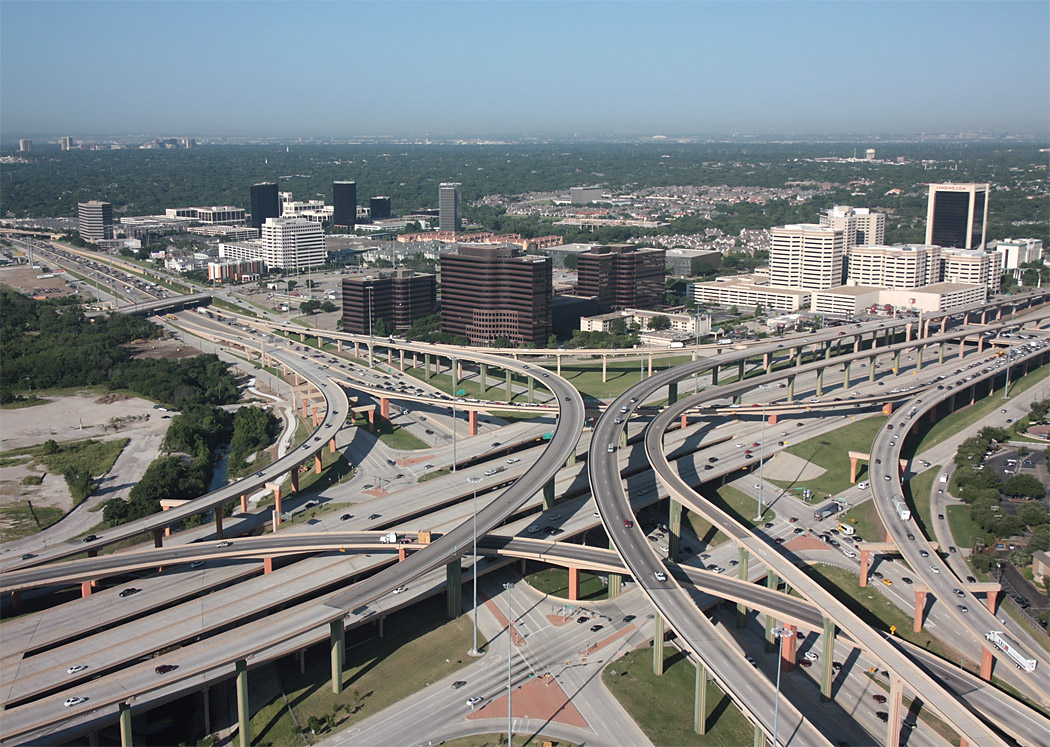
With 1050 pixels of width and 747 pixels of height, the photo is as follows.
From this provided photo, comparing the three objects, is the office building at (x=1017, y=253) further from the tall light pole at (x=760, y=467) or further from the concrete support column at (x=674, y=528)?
the concrete support column at (x=674, y=528)

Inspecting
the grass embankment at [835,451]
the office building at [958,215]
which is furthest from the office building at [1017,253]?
the grass embankment at [835,451]

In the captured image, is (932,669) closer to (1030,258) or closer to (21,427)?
(21,427)

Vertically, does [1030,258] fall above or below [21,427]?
above

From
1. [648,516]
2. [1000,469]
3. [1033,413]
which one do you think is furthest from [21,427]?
[1033,413]

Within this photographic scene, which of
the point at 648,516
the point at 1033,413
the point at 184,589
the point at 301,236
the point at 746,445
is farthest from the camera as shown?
the point at 301,236

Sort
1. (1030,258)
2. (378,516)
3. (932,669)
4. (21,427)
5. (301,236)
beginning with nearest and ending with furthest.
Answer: (932,669), (378,516), (21,427), (1030,258), (301,236)

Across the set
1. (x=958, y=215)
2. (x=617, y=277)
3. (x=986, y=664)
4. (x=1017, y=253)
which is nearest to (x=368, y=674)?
(x=986, y=664)
